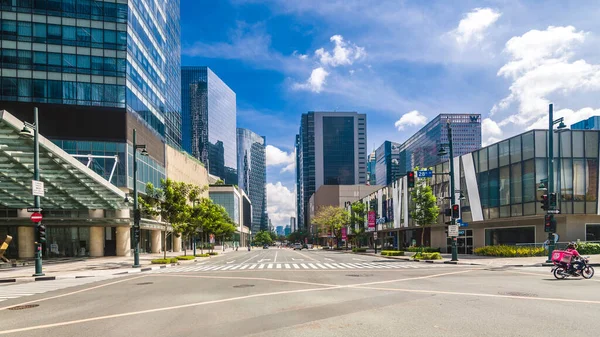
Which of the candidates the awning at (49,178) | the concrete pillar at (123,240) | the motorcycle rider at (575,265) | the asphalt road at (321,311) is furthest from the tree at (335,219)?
the asphalt road at (321,311)

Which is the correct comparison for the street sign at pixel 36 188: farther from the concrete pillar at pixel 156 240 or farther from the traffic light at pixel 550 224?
the concrete pillar at pixel 156 240

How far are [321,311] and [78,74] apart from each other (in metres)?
53.9

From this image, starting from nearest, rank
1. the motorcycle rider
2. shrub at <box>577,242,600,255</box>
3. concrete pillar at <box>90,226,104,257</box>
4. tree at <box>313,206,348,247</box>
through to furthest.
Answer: the motorcycle rider < shrub at <box>577,242,600,255</box> < concrete pillar at <box>90,226,104,257</box> < tree at <box>313,206,348,247</box>

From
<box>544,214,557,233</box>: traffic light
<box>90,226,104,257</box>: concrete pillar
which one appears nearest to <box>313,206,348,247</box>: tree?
<box>90,226,104,257</box>: concrete pillar

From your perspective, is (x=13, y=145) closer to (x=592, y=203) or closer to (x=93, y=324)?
(x=93, y=324)

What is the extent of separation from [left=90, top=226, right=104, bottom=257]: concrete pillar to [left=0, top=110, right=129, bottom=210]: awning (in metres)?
4.71

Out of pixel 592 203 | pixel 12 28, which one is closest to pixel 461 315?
pixel 592 203

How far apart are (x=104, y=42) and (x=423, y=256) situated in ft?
158

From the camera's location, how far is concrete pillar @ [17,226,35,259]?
46.0 meters

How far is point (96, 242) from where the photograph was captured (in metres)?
48.1

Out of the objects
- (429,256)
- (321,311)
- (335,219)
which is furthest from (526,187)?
(335,219)

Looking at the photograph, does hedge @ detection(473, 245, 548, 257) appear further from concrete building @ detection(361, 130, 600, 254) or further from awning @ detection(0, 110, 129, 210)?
awning @ detection(0, 110, 129, 210)

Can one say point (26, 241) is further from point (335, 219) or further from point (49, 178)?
point (335, 219)

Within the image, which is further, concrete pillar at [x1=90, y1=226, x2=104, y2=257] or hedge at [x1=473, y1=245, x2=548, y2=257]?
concrete pillar at [x1=90, y1=226, x2=104, y2=257]
